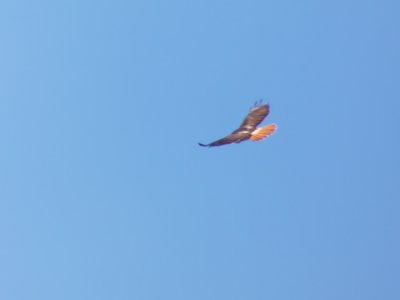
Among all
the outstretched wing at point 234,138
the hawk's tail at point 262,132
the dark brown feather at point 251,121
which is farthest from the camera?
the hawk's tail at point 262,132

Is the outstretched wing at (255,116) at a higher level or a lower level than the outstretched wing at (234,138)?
higher

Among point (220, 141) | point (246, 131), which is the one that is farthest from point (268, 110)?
point (220, 141)

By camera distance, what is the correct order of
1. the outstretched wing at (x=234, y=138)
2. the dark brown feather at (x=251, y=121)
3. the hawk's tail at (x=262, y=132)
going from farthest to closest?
the hawk's tail at (x=262, y=132) → the dark brown feather at (x=251, y=121) → the outstretched wing at (x=234, y=138)

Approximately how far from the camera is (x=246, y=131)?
22.8 ft

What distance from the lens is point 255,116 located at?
7.00 m

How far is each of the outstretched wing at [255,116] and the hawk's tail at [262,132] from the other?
212 millimetres

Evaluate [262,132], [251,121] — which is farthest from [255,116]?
[262,132]

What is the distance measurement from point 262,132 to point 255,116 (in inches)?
21.9

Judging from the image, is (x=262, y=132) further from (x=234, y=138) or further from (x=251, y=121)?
(x=234, y=138)

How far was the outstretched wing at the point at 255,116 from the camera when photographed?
696cm

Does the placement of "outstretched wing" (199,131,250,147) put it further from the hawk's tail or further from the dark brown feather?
the hawk's tail

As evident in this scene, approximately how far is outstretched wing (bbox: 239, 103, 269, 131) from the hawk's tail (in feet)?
0.70

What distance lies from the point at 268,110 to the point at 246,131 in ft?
1.36

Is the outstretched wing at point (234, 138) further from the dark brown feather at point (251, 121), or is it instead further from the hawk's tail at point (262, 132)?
the hawk's tail at point (262, 132)
